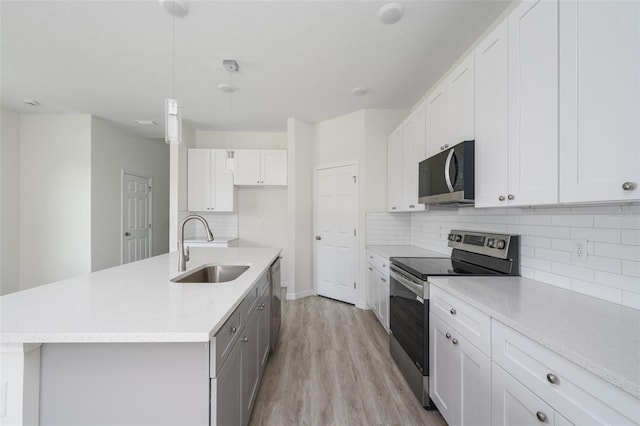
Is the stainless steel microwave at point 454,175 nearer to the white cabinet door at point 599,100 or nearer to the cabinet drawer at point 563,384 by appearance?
the white cabinet door at point 599,100

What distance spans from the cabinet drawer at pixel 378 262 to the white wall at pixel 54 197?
4216 mm

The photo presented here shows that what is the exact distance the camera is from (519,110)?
1336 millimetres

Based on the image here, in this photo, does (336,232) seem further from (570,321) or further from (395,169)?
(570,321)

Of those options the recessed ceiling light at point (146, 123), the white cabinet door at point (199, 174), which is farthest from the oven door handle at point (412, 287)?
the recessed ceiling light at point (146, 123)

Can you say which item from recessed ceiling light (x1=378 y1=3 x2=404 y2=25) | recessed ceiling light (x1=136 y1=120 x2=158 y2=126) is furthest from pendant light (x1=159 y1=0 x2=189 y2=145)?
recessed ceiling light (x1=136 y1=120 x2=158 y2=126)

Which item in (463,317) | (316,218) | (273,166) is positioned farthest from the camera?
(273,166)

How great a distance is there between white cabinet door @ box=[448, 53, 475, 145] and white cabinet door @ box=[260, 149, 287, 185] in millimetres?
2935

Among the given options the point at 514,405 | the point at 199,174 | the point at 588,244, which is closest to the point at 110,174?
the point at 199,174

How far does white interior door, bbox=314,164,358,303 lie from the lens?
12.7 ft

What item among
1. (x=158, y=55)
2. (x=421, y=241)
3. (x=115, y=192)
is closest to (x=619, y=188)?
(x=421, y=241)

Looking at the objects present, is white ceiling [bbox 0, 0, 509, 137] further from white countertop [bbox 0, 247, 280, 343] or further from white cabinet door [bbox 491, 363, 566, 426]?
white cabinet door [bbox 491, 363, 566, 426]

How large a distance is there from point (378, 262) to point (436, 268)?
1098 millimetres

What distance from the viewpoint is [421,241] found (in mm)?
3311

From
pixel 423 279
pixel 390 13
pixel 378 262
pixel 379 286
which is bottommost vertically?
pixel 379 286
